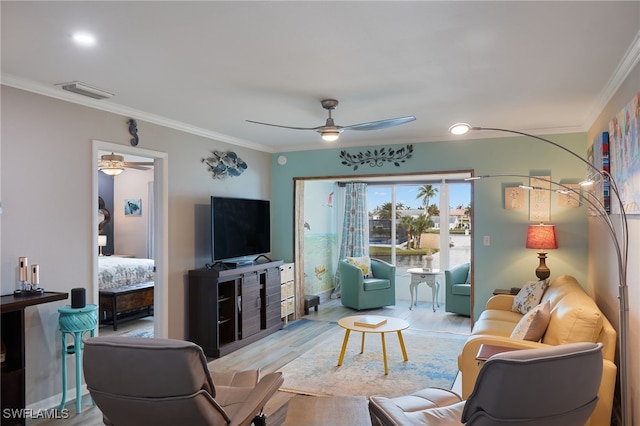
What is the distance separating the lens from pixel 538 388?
186cm

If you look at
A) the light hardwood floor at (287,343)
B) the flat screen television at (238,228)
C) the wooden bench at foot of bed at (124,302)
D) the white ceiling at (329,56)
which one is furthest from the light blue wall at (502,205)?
the wooden bench at foot of bed at (124,302)

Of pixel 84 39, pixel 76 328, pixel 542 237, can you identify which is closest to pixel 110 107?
pixel 84 39

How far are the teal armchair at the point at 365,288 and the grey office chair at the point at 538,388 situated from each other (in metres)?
5.04

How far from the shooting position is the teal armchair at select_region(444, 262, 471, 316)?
6605 millimetres

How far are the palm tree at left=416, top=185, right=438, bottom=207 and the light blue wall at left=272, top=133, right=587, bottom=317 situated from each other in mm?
2305

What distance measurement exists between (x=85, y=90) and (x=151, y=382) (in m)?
2.49

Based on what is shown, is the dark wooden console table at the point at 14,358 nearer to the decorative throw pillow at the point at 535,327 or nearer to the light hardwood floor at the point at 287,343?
the light hardwood floor at the point at 287,343

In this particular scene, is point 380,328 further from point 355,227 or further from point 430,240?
point 355,227

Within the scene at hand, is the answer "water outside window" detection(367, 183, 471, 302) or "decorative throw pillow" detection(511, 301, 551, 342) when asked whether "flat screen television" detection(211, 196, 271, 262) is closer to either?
"water outside window" detection(367, 183, 471, 302)

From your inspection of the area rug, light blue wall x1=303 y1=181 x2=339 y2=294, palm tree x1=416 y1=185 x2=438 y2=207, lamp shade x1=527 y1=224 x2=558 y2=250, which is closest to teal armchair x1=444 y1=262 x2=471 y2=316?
the area rug

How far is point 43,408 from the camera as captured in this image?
3400mm

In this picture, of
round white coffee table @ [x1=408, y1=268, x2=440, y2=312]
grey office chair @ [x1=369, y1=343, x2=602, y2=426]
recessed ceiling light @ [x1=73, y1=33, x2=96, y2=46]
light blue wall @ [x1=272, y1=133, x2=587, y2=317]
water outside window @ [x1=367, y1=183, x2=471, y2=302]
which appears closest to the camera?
grey office chair @ [x1=369, y1=343, x2=602, y2=426]

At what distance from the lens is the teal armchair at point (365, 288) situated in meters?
7.02

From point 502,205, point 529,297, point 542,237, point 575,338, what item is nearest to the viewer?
point 575,338
